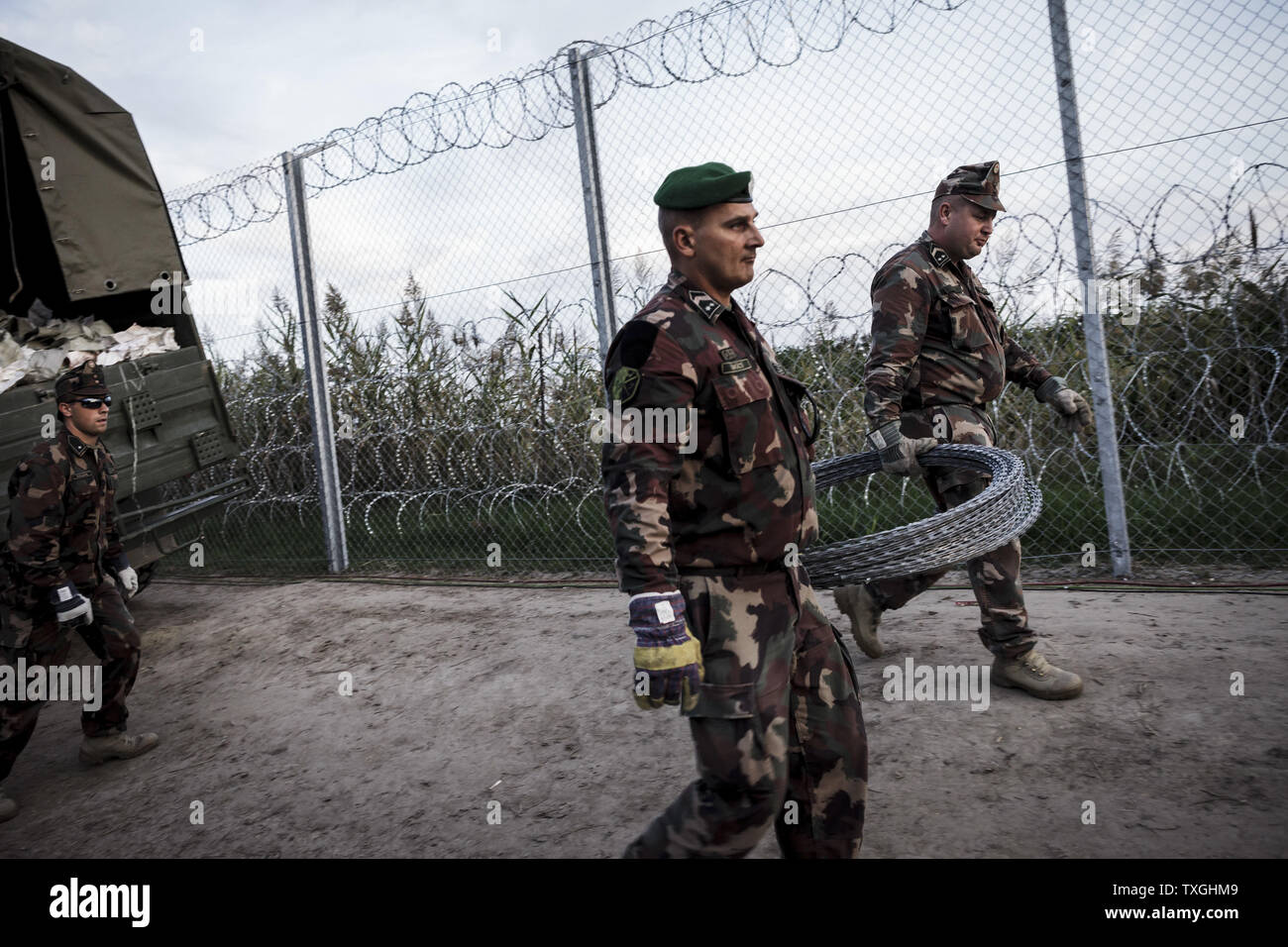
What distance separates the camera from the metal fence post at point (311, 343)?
7.34 meters

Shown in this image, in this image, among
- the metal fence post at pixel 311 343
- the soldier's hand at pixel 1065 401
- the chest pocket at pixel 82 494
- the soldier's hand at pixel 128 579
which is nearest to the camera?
the soldier's hand at pixel 1065 401

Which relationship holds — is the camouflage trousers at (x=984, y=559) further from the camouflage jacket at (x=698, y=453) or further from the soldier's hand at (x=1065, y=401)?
the camouflage jacket at (x=698, y=453)

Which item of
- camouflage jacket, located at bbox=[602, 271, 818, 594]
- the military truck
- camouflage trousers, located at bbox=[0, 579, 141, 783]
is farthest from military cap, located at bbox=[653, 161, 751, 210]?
the military truck

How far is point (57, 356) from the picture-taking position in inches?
228

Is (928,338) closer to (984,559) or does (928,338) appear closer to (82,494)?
(984,559)

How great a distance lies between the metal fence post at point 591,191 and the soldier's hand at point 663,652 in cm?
384

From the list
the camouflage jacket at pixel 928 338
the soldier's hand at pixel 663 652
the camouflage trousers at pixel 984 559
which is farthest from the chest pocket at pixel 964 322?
the soldier's hand at pixel 663 652

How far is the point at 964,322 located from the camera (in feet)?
11.5

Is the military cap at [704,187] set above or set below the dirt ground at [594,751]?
above

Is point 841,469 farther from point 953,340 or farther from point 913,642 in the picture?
point 913,642

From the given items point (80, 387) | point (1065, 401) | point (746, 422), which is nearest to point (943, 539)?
point (746, 422)
